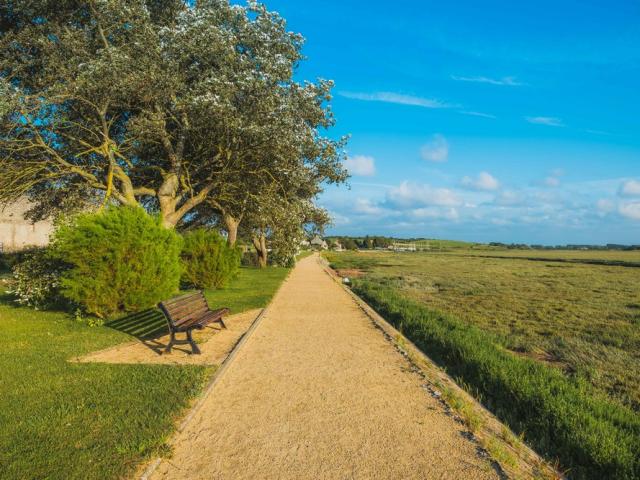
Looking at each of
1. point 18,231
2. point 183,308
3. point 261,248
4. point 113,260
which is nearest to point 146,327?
point 113,260

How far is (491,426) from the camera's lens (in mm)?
4348

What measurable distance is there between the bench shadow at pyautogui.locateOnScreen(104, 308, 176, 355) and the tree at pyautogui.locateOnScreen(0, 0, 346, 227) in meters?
4.32

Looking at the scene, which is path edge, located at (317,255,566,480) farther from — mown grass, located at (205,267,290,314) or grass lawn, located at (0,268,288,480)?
mown grass, located at (205,267,290,314)

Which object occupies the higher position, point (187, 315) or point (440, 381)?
point (187, 315)

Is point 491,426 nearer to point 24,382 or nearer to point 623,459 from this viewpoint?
point 623,459

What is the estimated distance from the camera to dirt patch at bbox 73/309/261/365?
664cm

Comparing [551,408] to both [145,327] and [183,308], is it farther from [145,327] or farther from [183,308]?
[145,327]

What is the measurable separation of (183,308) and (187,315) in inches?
7.1

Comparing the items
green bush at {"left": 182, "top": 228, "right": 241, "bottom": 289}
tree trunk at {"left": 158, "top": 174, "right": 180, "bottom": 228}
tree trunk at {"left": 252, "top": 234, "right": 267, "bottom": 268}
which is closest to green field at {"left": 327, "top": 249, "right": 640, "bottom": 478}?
green bush at {"left": 182, "top": 228, "right": 241, "bottom": 289}

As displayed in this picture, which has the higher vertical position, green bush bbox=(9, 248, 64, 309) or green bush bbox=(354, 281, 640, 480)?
green bush bbox=(9, 248, 64, 309)

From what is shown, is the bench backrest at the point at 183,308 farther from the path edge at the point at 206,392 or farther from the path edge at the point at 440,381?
the path edge at the point at 440,381

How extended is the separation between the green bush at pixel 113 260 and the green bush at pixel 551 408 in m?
7.11

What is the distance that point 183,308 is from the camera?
7852mm

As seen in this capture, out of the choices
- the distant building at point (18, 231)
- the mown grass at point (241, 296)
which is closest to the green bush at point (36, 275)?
the mown grass at point (241, 296)
